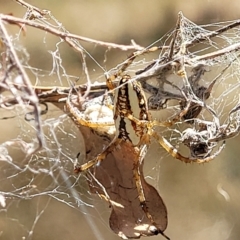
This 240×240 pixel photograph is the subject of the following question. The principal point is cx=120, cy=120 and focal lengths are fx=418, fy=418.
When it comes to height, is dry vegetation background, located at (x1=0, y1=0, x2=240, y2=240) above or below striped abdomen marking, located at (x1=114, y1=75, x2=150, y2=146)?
below

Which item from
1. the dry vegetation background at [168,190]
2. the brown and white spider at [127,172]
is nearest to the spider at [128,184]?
the brown and white spider at [127,172]

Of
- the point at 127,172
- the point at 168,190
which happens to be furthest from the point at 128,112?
the point at 168,190

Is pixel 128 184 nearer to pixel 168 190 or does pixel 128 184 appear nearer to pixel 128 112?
pixel 128 112

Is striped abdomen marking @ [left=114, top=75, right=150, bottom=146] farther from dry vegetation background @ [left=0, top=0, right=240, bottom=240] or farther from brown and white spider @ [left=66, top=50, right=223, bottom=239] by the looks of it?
dry vegetation background @ [left=0, top=0, right=240, bottom=240]

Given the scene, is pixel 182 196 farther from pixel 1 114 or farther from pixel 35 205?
pixel 1 114

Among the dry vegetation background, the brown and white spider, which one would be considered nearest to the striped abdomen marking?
the brown and white spider

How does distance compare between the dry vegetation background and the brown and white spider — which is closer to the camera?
the brown and white spider

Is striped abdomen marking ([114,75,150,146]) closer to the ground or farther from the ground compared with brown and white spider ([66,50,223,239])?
farther from the ground

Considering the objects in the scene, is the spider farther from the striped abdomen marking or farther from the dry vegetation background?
the dry vegetation background

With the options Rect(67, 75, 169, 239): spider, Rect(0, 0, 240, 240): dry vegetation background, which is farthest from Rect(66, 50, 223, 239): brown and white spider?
Rect(0, 0, 240, 240): dry vegetation background
